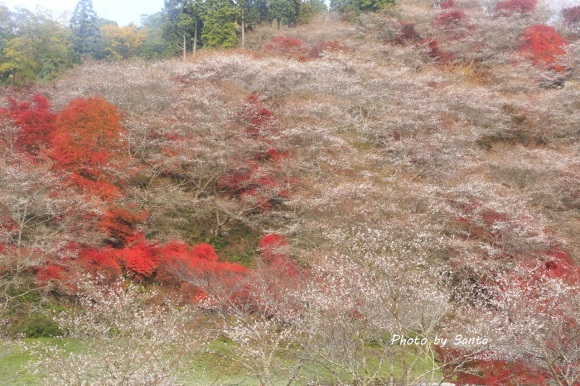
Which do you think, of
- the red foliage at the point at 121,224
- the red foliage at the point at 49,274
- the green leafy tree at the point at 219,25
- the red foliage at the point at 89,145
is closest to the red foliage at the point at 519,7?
the green leafy tree at the point at 219,25

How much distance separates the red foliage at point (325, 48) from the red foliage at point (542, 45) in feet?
42.4

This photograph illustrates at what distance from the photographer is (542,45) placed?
3039 centimetres

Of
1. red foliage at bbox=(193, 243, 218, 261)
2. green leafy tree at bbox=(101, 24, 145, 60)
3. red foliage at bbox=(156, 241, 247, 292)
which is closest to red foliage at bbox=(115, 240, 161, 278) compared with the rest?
red foliage at bbox=(156, 241, 247, 292)

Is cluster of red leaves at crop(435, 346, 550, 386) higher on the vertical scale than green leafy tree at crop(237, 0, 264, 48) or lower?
lower

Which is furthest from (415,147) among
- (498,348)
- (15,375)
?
(15,375)

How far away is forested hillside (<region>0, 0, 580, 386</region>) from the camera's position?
820 cm

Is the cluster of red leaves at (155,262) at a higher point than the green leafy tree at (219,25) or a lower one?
lower

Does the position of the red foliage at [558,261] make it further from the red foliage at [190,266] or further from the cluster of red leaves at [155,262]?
the cluster of red leaves at [155,262]

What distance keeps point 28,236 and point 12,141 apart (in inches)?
241

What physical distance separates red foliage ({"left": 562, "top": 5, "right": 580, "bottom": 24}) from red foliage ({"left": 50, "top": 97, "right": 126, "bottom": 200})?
117ft

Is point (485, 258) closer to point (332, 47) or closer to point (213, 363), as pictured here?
point (213, 363)

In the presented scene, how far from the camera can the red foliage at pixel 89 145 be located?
15.0 m

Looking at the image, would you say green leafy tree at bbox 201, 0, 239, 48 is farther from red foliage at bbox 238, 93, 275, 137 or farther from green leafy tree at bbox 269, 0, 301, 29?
red foliage at bbox 238, 93, 275, 137

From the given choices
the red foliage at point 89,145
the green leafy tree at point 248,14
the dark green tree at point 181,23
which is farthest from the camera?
the green leafy tree at point 248,14
